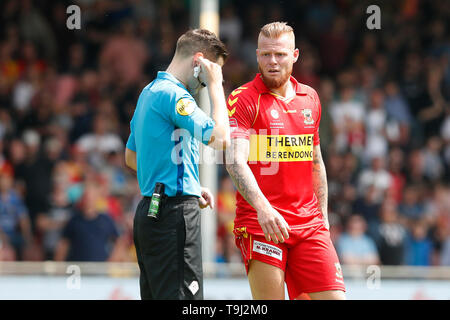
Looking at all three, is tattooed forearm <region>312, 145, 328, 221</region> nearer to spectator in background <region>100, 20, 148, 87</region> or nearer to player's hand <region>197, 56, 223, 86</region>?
player's hand <region>197, 56, 223, 86</region>

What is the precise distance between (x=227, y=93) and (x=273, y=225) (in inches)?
272

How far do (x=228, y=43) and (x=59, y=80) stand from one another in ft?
8.95

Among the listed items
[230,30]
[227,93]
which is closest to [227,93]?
[227,93]

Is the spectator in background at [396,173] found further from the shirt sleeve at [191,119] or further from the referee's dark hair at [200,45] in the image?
the shirt sleeve at [191,119]

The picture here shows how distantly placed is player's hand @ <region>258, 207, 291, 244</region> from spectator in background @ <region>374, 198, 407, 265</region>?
557 cm

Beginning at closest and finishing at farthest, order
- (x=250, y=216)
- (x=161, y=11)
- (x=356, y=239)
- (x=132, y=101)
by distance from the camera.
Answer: (x=250, y=216)
(x=356, y=239)
(x=132, y=101)
(x=161, y=11)

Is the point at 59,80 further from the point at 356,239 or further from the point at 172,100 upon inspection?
the point at 172,100

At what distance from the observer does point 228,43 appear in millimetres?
12430

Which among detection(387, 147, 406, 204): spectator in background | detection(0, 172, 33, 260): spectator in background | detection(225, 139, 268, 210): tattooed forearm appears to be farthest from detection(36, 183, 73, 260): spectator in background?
detection(225, 139, 268, 210): tattooed forearm

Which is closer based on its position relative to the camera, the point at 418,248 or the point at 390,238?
the point at 390,238

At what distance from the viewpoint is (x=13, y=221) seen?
996 cm

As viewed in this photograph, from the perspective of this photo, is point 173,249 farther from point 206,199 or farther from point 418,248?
point 418,248

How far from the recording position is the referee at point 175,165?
4.62 m
